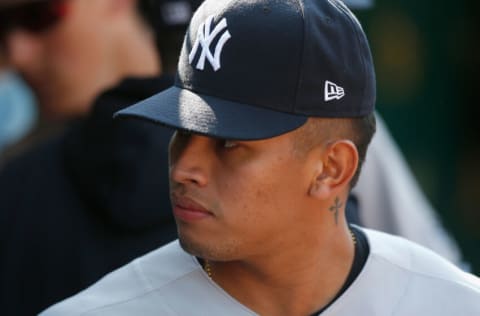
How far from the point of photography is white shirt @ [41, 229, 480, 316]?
2.74m

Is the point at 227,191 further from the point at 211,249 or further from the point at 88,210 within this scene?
the point at 88,210

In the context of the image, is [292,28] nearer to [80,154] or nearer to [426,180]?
[80,154]

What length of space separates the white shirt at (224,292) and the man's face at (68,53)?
151 cm

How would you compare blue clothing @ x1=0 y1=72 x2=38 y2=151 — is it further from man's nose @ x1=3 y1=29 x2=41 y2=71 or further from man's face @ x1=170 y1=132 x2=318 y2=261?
man's face @ x1=170 y1=132 x2=318 y2=261

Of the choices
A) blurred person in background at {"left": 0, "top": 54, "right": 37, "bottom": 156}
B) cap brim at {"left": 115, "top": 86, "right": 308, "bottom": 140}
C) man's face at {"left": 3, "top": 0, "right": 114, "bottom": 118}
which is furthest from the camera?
blurred person in background at {"left": 0, "top": 54, "right": 37, "bottom": 156}

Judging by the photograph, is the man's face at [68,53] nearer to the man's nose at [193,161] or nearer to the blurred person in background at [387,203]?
the blurred person in background at [387,203]

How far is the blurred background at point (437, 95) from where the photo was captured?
798 cm

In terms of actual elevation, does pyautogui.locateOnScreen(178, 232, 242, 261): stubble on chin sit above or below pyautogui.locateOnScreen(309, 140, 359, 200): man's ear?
below

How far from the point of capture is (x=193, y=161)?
261cm

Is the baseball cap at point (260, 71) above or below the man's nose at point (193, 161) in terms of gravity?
above

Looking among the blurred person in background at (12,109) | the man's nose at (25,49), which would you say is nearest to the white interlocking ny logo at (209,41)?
the man's nose at (25,49)

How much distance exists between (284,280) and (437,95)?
567 cm

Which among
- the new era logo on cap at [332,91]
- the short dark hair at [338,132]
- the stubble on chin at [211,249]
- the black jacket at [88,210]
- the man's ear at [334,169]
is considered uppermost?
the new era logo on cap at [332,91]

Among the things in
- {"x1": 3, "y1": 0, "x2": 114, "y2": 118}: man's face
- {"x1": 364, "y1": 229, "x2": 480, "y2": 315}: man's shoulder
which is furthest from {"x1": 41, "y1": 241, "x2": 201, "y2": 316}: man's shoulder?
{"x1": 3, "y1": 0, "x2": 114, "y2": 118}: man's face
